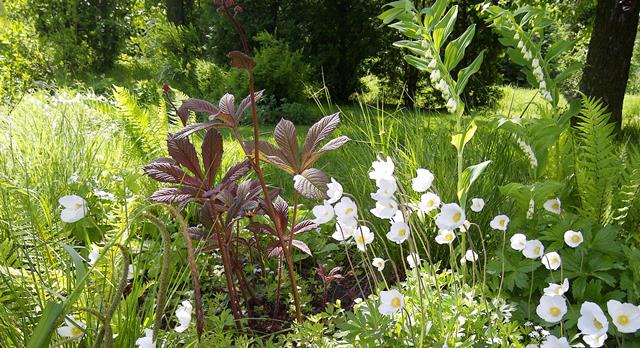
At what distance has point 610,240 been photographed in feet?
5.57

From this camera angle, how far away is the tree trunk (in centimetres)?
513

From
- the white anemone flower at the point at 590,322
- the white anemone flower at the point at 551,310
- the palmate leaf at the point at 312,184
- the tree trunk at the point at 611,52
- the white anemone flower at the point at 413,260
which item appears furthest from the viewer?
the tree trunk at the point at 611,52

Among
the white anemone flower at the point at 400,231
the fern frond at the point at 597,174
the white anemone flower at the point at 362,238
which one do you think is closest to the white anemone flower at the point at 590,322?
the white anemone flower at the point at 400,231

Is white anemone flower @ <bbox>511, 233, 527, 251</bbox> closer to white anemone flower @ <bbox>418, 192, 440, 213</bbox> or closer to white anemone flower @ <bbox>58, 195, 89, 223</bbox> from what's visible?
white anemone flower @ <bbox>418, 192, 440, 213</bbox>

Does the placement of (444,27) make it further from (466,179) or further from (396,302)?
(396,302)

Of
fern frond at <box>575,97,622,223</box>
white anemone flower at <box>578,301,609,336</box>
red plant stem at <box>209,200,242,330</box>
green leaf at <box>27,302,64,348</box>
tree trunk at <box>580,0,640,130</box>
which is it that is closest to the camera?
green leaf at <box>27,302,64,348</box>

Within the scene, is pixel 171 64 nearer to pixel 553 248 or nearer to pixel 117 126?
pixel 117 126

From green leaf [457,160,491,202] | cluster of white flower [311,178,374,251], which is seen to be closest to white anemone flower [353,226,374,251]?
cluster of white flower [311,178,374,251]

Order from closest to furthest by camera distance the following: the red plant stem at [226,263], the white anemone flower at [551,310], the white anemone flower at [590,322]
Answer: the white anemone flower at [590,322] < the white anemone flower at [551,310] < the red plant stem at [226,263]

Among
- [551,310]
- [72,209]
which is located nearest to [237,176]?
[72,209]

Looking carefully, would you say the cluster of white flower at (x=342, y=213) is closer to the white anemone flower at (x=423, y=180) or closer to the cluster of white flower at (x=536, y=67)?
the white anemone flower at (x=423, y=180)

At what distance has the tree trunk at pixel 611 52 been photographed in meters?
5.13

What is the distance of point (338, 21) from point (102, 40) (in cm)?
659

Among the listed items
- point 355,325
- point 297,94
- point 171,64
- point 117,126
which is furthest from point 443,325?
point 171,64
